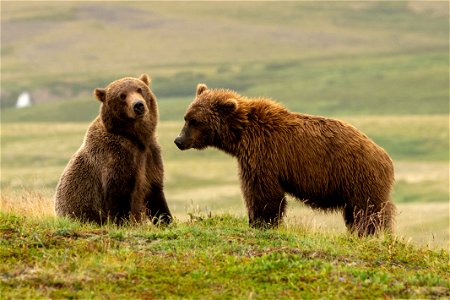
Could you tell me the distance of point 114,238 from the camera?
10.6 meters

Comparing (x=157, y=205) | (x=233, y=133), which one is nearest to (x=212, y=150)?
(x=233, y=133)

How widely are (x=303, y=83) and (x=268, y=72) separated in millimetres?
11376

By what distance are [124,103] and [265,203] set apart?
225 cm

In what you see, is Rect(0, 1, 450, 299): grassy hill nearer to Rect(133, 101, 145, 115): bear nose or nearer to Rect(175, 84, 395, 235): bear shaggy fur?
Rect(175, 84, 395, 235): bear shaggy fur

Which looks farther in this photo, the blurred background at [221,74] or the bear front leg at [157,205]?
the blurred background at [221,74]

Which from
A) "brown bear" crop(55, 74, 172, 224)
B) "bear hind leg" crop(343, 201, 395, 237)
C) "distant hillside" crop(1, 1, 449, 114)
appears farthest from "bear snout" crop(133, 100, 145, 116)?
"distant hillside" crop(1, 1, 449, 114)

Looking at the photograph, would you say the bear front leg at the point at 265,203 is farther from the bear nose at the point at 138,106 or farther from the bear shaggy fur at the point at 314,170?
the bear nose at the point at 138,106

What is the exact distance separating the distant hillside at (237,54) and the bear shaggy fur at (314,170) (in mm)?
108728

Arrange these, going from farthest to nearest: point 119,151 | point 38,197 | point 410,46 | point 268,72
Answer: point 410,46
point 268,72
point 38,197
point 119,151

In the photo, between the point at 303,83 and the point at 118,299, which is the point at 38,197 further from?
the point at 303,83

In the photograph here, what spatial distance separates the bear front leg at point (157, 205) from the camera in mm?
12656

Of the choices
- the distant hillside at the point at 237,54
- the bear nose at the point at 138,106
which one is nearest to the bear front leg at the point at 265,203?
the bear nose at the point at 138,106

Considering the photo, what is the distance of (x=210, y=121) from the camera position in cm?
1294

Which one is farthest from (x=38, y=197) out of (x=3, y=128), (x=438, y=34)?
(x=438, y=34)
